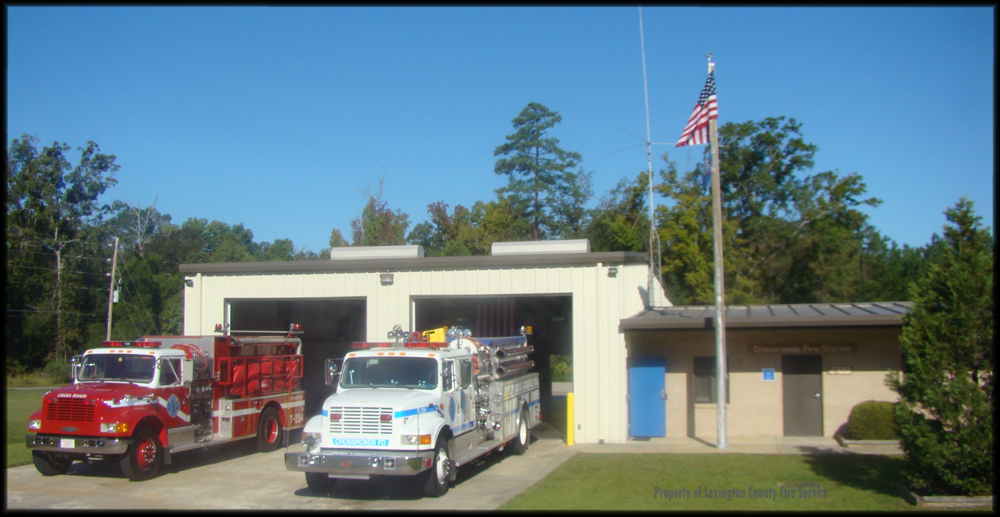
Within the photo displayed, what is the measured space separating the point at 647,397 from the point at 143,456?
1124 cm

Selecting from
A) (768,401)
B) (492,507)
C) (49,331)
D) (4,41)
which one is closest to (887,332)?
(768,401)

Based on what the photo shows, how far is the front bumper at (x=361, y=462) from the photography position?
11.1 m

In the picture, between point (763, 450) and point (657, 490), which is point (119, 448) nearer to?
point (657, 490)

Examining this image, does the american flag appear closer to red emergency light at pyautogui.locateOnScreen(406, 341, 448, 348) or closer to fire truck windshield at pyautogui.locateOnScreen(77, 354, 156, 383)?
red emergency light at pyautogui.locateOnScreen(406, 341, 448, 348)

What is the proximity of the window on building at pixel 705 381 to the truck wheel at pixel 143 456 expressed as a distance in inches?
477

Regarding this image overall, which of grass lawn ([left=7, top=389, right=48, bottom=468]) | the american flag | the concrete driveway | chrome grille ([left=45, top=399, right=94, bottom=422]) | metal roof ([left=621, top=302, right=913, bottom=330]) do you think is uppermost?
the american flag

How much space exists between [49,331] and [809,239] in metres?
50.2

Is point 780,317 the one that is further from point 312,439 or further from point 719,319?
point 312,439

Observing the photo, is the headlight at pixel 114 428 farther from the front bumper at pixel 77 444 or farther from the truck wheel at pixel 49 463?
the truck wheel at pixel 49 463

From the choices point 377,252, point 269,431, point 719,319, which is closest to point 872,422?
point 719,319

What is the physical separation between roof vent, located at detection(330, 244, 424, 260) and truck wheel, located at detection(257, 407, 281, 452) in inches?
188

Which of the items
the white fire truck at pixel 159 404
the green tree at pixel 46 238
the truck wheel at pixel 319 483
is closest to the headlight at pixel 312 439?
the truck wheel at pixel 319 483

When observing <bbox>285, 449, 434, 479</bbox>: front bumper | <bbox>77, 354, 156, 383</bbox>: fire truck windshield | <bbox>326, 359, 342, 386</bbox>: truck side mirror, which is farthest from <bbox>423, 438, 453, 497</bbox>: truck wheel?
<bbox>77, 354, 156, 383</bbox>: fire truck windshield

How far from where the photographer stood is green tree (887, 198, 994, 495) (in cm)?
1013
